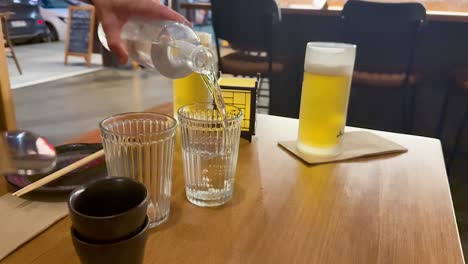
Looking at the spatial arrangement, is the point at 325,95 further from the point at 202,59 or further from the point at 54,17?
the point at 54,17

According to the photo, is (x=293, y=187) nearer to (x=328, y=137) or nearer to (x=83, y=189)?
Answer: (x=328, y=137)

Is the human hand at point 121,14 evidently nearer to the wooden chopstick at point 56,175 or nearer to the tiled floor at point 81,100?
the wooden chopstick at point 56,175

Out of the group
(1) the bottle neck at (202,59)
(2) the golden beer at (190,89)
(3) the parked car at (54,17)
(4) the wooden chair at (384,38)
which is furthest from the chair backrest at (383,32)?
(3) the parked car at (54,17)

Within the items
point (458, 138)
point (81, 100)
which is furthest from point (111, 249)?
point (81, 100)

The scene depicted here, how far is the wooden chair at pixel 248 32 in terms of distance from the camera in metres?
1.93

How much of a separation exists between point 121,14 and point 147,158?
43cm

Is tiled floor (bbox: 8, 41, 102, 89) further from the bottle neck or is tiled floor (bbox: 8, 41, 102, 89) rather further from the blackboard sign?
the bottle neck

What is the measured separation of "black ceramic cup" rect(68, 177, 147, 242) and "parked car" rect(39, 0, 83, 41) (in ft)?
23.7

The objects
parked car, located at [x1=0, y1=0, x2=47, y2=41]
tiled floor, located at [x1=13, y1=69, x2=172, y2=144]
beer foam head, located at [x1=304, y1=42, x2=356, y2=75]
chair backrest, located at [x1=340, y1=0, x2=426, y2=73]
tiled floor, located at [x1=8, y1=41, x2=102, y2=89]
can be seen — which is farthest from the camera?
parked car, located at [x1=0, y1=0, x2=47, y2=41]

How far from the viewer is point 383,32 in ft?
5.84

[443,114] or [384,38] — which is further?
[443,114]

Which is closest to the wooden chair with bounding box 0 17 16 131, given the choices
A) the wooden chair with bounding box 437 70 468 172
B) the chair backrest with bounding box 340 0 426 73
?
the chair backrest with bounding box 340 0 426 73

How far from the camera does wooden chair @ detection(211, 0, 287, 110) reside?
1926 millimetres

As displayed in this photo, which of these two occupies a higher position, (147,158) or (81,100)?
(147,158)
